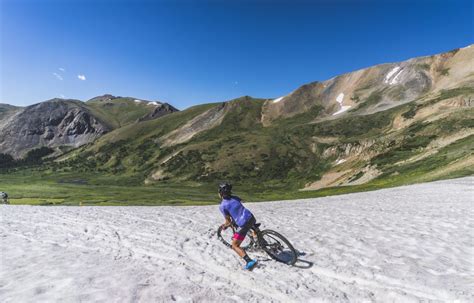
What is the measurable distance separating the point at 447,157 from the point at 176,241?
83.0 metres

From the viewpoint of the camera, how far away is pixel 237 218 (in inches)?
585

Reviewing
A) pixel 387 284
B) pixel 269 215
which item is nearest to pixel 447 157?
pixel 269 215

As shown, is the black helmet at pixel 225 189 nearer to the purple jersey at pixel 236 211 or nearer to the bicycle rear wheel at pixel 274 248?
the purple jersey at pixel 236 211

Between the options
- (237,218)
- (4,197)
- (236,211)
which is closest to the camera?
(237,218)

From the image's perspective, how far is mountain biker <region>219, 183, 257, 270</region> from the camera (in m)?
14.5

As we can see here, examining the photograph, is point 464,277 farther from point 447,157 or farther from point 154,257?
point 447,157

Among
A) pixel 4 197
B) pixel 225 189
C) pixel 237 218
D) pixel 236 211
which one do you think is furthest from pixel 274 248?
pixel 4 197

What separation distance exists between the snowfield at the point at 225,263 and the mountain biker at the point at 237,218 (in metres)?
0.74

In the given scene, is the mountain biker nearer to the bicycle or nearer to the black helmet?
the black helmet

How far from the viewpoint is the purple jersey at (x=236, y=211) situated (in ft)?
48.3

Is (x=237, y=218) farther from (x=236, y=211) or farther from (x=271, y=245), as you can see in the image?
(x=271, y=245)

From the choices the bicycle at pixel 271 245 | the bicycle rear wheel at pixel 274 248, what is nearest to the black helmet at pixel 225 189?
the bicycle at pixel 271 245

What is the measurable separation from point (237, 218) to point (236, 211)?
321mm

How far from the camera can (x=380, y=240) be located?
722 inches
